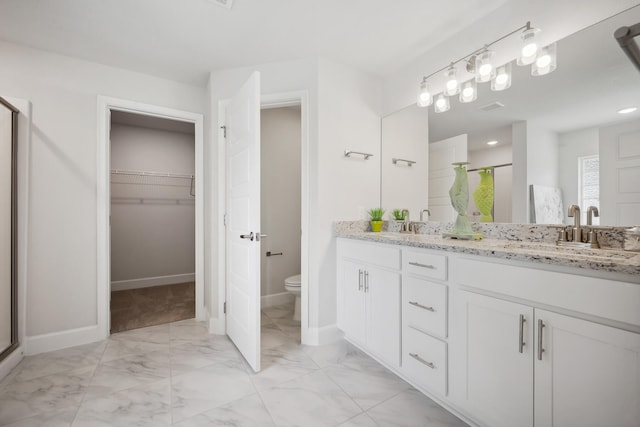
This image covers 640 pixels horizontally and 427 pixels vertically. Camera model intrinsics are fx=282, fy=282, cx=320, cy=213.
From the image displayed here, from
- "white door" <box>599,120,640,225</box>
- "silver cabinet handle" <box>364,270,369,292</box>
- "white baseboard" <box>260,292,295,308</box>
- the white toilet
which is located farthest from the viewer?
"white baseboard" <box>260,292,295,308</box>

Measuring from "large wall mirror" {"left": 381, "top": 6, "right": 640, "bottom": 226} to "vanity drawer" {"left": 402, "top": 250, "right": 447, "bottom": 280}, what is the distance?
706 millimetres

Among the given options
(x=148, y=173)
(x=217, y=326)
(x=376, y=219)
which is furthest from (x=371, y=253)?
(x=148, y=173)

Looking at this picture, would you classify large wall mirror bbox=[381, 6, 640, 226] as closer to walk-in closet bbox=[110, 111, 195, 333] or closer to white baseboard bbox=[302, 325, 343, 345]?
white baseboard bbox=[302, 325, 343, 345]

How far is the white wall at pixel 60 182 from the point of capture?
2.20m

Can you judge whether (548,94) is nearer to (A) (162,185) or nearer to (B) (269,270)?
(B) (269,270)

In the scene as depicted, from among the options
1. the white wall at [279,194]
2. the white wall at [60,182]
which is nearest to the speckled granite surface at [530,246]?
the white wall at [279,194]

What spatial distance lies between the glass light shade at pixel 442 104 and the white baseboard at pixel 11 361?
3.53m

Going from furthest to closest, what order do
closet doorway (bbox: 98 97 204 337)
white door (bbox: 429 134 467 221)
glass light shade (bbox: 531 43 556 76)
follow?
1. closet doorway (bbox: 98 97 204 337)
2. white door (bbox: 429 134 467 221)
3. glass light shade (bbox: 531 43 556 76)

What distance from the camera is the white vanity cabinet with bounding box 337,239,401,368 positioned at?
5.92 ft

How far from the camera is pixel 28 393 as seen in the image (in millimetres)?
1689

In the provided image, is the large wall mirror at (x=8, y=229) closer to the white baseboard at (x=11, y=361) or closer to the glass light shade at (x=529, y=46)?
the white baseboard at (x=11, y=361)

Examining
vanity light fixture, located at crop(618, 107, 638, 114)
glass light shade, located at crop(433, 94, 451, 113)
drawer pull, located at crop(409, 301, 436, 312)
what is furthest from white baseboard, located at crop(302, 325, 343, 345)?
vanity light fixture, located at crop(618, 107, 638, 114)

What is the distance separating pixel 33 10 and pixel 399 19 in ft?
7.83

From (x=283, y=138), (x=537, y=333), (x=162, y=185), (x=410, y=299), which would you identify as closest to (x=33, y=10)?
(x=283, y=138)
